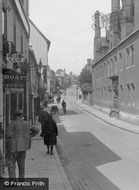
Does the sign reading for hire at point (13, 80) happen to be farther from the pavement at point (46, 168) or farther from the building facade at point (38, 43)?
the building facade at point (38, 43)

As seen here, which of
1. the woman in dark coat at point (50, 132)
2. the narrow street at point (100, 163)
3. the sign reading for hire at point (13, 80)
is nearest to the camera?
the narrow street at point (100, 163)

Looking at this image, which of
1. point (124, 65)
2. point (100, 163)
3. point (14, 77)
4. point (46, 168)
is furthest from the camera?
point (124, 65)

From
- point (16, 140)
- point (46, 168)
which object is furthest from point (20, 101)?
point (16, 140)

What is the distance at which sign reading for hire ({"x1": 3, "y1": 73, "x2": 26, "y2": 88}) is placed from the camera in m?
7.45

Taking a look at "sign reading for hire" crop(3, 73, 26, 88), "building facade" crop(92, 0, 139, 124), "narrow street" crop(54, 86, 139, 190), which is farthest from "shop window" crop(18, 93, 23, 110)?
"building facade" crop(92, 0, 139, 124)

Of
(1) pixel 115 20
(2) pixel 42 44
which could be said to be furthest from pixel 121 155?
(2) pixel 42 44

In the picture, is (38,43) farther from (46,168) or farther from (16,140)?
(16,140)

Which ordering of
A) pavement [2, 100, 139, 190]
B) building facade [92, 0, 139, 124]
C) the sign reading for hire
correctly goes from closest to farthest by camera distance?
pavement [2, 100, 139, 190] → the sign reading for hire → building facade [92, 0, 139, 124]

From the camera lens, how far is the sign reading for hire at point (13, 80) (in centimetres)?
745

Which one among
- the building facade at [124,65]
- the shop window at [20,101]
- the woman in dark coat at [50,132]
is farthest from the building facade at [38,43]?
the woman in dark coat at [50,132]

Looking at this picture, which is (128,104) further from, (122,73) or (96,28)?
(96,28)

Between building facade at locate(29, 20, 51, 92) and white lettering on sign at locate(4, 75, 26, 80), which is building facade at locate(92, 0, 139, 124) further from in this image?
white lettering on sign at locate(4, 75, 26, 80)

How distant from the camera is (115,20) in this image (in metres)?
26.4

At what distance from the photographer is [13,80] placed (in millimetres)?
7555
